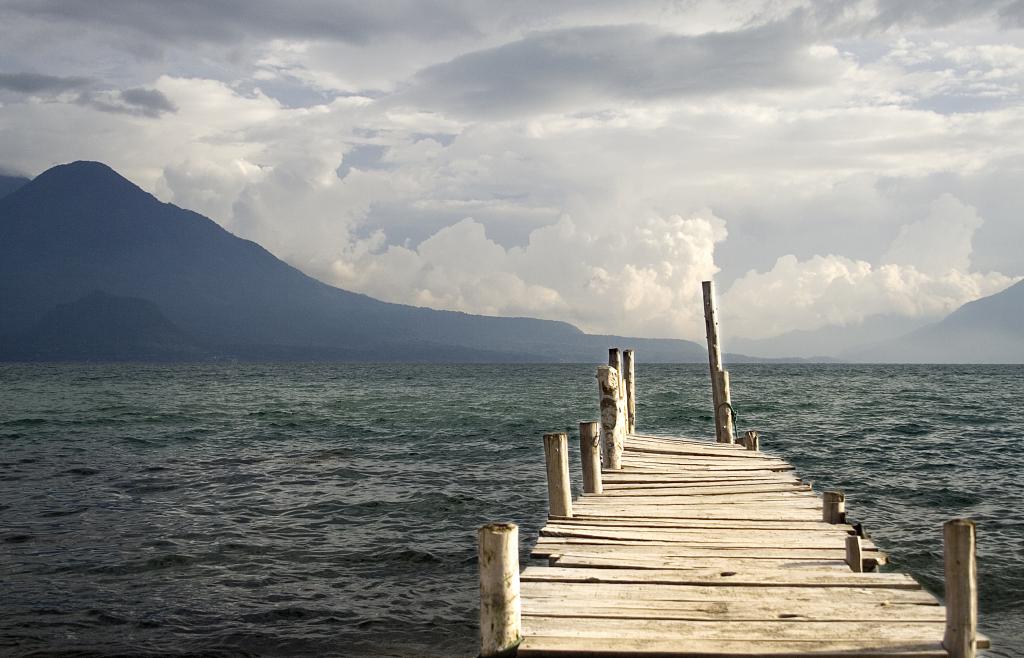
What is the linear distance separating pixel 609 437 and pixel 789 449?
1508cm

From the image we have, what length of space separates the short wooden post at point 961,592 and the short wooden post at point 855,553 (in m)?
2.20

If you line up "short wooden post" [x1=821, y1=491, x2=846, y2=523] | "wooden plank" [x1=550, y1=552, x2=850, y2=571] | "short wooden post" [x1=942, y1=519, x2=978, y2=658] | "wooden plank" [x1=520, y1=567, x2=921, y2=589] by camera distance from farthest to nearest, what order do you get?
"short wooden post" [x1=821, y1=491, x2=846, y2=523] < "wooden plank" [x1=550, y1=552, x2=850, y2=571] < "wooden plank" [x1=520, y1=567, x2=921, y2=589] < "short wooden post" [x1=942, y1=519, x2=978, y2=658]

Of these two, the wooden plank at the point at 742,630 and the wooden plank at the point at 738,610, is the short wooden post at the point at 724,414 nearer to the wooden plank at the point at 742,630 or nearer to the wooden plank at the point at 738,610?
the wooden plank at the point at 738,610

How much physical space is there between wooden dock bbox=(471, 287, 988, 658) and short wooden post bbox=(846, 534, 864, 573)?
0.05ft

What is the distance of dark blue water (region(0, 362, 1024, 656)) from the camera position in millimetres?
10180

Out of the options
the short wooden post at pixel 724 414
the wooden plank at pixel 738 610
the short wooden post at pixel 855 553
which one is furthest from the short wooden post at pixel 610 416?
the wooden plank at pixel 738 610

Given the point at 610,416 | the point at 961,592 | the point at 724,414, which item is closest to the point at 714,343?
the point at 724,414

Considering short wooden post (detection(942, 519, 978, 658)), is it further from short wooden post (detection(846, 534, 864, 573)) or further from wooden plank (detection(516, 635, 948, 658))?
short wooden post (detection(846, 534, 864, 573))

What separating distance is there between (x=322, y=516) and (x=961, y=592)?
42.4 feet

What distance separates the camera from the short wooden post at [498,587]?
573 cm

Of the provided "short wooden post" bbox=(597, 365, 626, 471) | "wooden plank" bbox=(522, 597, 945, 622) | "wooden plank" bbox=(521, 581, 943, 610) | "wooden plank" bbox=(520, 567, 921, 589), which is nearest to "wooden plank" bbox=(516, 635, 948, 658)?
"wooden plank" bbox=(522, 597, 945, 622)

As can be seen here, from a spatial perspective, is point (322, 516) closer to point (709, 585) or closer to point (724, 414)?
point (724, 414)

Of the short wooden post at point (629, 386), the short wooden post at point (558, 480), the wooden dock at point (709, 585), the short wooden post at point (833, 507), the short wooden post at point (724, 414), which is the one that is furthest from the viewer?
the short wooden post at point (629, 386)

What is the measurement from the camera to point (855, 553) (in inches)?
308
